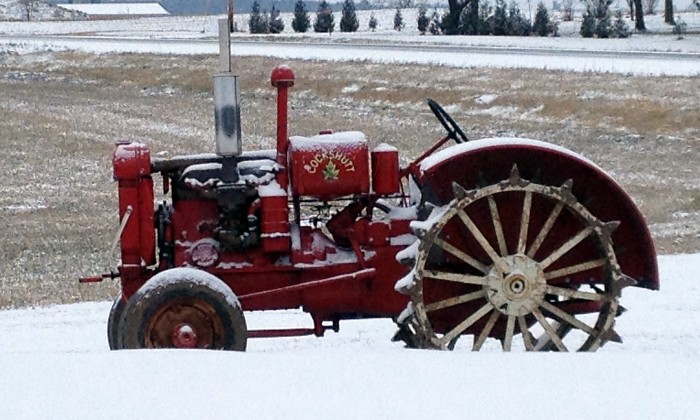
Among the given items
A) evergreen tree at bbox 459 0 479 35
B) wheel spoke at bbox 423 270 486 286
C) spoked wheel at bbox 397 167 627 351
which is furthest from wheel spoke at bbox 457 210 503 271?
evergreen tree at bbox 459 0 479 35

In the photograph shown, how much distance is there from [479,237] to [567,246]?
17.6 inches

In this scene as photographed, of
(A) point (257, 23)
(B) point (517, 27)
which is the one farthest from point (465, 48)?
(A) point (257, 23)

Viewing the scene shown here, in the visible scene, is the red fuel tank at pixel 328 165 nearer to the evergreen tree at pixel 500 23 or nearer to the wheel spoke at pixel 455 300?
the wheel spoke at pixel 455 300

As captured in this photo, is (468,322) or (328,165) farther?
(328,165)

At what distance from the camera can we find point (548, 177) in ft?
17.7

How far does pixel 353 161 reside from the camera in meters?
5.49

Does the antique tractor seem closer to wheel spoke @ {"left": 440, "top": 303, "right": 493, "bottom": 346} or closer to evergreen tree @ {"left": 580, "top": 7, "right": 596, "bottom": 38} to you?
wheel spoke @ {"left": 440, "top": 303, "right": 493, "bottom": 346}

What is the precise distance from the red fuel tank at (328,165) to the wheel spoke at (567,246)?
1056mm

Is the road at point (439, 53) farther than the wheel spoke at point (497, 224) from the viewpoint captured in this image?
Yes

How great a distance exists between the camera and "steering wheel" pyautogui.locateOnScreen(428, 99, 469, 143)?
5684 millimetres

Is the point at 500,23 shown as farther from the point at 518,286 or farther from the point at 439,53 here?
the point at 518,286

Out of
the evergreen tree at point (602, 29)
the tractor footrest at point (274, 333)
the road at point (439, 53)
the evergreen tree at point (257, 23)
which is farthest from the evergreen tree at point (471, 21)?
the tractor footrest at point (274, 333)

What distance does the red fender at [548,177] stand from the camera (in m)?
5.23

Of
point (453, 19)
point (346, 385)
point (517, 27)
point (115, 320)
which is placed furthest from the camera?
point (453, 19)
